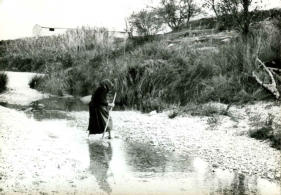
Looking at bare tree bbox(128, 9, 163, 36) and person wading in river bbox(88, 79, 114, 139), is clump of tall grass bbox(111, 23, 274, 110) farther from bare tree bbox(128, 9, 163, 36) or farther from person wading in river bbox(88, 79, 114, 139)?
person wading in river bbox(88, 79, 114, 139)

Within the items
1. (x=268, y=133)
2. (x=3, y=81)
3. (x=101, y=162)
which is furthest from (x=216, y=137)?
(x=3, y=81)

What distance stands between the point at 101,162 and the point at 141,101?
637 cm

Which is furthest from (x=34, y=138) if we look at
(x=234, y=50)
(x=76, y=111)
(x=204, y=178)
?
Result: (x=234, y=50)

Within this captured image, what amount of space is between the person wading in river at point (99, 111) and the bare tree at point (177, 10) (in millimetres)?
10870

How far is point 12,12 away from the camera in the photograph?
859 centimetres

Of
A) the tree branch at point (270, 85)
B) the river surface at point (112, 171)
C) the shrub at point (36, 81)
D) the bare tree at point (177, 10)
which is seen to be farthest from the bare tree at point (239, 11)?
the shrub at point (36, 81)

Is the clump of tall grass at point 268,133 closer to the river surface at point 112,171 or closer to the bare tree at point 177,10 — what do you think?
the river surface at point 112,171

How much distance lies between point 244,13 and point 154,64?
384 centimetres

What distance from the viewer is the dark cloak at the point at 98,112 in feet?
35.9

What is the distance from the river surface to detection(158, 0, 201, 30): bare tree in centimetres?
1185

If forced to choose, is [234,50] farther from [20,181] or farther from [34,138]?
[20,181]

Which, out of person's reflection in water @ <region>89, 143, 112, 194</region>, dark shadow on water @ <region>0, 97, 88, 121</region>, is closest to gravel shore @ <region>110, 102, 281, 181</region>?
person's reflection in water @ <region>89, 143, 112, 194</region>

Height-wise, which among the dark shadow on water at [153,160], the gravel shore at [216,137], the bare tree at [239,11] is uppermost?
the bare tree at [239,11]

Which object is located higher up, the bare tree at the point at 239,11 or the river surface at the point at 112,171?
the bare tree at the point at 239,11
